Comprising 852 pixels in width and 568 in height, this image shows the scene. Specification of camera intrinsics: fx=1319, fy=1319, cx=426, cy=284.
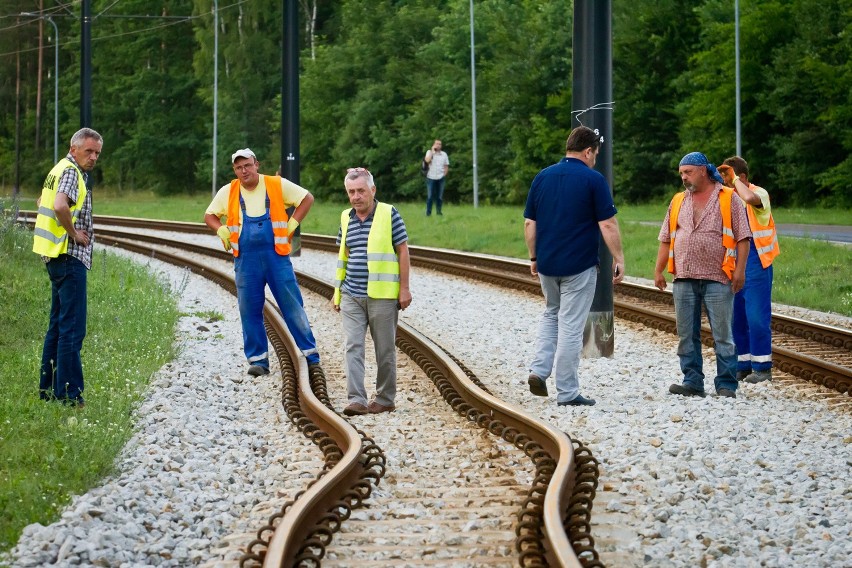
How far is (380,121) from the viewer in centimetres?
5788

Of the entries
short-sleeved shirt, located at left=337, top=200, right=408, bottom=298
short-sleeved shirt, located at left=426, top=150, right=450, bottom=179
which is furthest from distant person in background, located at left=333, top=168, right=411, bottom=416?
short-sleeved shirt, located at left=426, top=150, right=450, bottom=179

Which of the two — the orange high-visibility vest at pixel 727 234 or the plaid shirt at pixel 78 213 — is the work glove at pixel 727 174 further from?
the plaid shirt at pixel 78 213

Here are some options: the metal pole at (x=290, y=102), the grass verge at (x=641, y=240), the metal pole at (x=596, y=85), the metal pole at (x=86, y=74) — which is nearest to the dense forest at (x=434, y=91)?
the grass verge at (x=641, y=240)

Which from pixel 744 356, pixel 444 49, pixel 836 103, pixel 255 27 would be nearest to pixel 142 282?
pixel 744 356

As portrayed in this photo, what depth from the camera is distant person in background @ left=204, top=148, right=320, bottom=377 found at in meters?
11.0

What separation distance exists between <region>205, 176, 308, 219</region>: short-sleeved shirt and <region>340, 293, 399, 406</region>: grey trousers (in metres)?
1.69

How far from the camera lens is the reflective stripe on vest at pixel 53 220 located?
29.7 feet

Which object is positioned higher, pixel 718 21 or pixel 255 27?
pixel 255 27

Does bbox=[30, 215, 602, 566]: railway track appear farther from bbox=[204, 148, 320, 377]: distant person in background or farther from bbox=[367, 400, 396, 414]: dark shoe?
bbox=[204, 148, 320, 377]: distant person in background

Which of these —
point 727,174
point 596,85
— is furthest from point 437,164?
point 727,174

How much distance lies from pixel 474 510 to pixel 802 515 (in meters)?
1.59

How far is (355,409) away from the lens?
926 centimetres

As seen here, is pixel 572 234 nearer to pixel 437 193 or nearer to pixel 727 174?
pixel 727 174

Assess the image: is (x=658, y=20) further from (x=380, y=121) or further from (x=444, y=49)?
(x=380, y=121)
